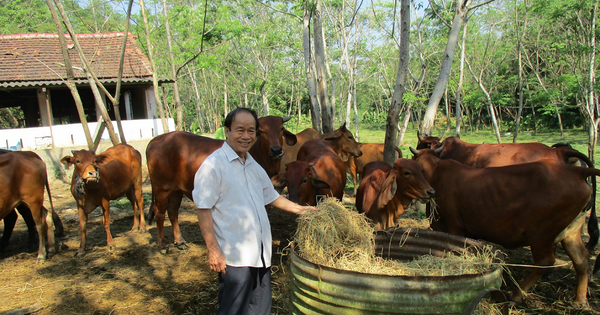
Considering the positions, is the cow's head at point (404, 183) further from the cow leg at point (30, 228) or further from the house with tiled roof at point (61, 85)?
the house with tiled roof at point (61, 85)

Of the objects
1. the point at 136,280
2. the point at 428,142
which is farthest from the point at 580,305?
the point at 136,280

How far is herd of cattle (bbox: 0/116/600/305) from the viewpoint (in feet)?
14.1

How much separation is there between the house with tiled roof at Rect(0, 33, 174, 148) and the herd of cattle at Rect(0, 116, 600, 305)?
950 centimetres

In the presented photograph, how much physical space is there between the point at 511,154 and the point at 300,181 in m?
2.93

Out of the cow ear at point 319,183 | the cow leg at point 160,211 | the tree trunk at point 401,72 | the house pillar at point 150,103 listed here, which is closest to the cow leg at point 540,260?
the cow ear at point 319,183

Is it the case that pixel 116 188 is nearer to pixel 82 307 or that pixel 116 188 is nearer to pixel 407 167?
pixel 82 307

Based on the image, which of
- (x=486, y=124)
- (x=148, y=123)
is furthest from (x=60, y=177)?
(x=486, y=124)

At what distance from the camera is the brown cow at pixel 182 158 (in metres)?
6.23

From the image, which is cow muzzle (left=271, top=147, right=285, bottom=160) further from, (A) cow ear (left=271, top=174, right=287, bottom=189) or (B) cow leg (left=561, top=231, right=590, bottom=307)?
(B) cow leg (left=561, top=231, right=590, bottom=307)

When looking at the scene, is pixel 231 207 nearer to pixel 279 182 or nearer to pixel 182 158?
pixel 279 182

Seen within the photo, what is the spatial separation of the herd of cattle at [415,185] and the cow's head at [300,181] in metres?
0.01

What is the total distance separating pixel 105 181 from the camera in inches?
278

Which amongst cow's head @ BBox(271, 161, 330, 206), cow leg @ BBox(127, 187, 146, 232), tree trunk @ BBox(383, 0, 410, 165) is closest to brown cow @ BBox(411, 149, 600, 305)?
cow's head @ BBox(271, 161, 330, 206)

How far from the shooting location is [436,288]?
8.55 feet
